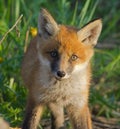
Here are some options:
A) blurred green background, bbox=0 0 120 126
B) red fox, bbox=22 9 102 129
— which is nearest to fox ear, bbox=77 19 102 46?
red fox, bbox=22 9 102 129

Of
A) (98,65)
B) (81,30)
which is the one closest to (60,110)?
(81,30)

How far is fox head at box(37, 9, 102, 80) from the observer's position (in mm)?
5566

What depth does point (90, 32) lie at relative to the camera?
19.4ft

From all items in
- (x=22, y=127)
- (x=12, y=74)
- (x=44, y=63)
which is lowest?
(x=22, y=127)

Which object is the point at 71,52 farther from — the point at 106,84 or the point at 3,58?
the point at 106,84

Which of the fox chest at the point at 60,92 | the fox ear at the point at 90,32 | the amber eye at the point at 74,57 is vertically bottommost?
the fox chest at the point at 60,92

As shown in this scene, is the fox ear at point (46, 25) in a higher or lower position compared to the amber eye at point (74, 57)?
higher

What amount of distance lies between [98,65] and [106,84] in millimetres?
270

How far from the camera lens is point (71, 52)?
5629 millimetres

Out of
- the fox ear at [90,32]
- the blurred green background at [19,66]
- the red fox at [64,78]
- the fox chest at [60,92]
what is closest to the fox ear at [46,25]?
the red fox at [64,78]

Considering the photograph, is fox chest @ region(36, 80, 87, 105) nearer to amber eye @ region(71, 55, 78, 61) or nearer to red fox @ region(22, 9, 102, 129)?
red fox @ region(22, 9, 102, 129)

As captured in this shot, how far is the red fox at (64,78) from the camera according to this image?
5.66 metres

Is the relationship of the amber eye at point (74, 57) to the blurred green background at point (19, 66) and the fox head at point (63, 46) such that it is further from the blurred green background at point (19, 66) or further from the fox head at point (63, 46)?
the blurred green background at point (19, 66)

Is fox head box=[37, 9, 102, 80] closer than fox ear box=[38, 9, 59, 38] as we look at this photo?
Yes
